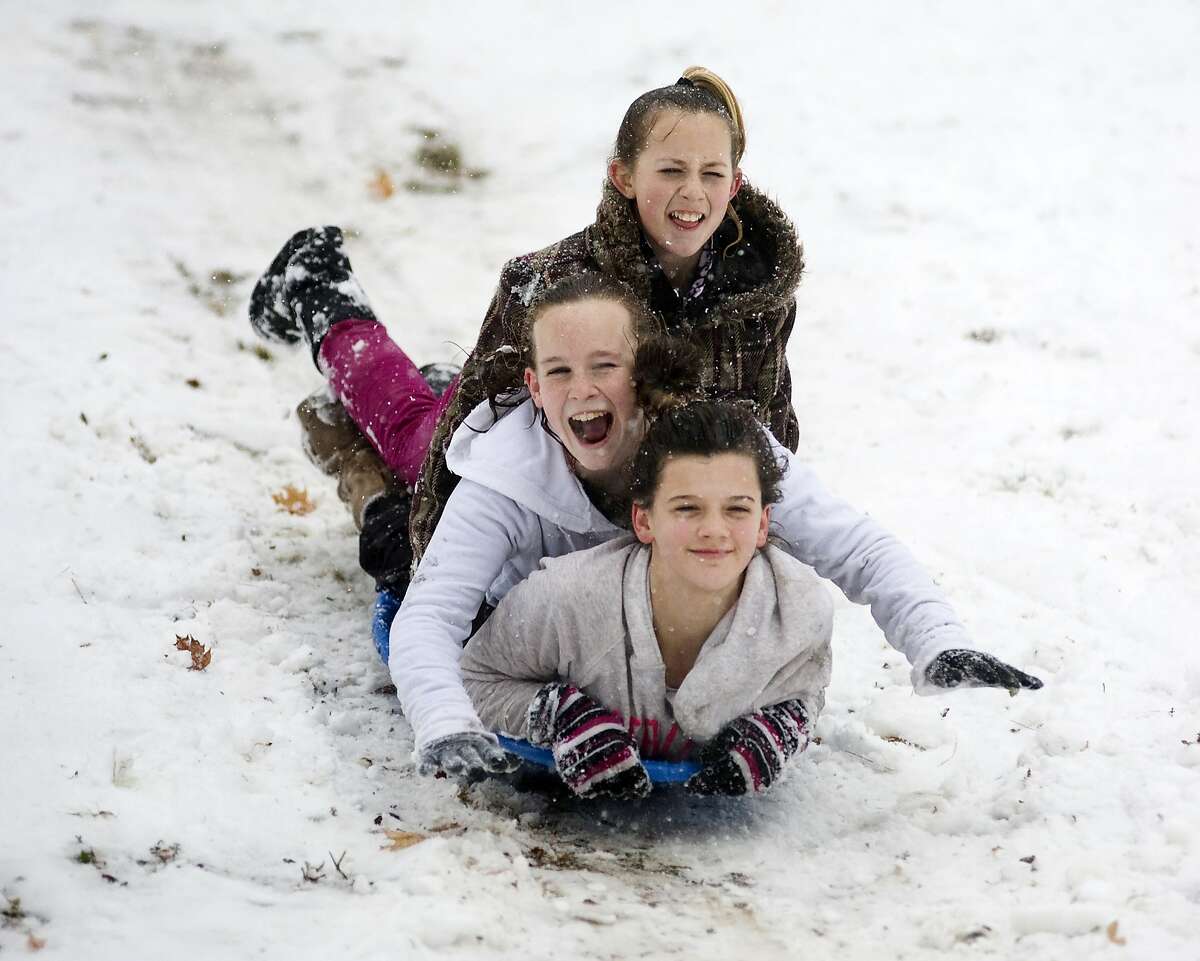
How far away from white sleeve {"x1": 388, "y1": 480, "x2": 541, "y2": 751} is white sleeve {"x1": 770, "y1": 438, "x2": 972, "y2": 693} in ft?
2.03

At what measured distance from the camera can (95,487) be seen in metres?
3.92

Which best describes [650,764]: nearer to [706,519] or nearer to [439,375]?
[706,519]

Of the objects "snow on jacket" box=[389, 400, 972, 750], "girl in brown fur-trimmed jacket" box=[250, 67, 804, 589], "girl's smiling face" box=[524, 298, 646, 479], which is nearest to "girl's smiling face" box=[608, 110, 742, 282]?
"girl in brown fur-trimmed jacket" box=[250, 67, 804, 589]

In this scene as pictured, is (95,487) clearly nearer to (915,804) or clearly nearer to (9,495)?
(9,495)

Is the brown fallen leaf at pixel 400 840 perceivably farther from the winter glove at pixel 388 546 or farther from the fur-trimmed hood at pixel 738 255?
the fur-trimmed hood at pixel 738 255

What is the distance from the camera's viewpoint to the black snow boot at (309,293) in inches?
166

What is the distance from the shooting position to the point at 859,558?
299 cm

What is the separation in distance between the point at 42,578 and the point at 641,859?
1833 mm

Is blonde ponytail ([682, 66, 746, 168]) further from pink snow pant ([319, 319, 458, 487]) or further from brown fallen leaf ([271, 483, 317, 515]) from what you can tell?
brown fallen leaf ([271, 483, 317, 515])

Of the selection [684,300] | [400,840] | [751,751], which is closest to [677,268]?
[684,300]

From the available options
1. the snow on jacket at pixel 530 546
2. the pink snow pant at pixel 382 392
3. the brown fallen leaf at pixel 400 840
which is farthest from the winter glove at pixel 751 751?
the pink snow pant at pixel 382 392

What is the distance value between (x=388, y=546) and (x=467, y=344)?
7.07ft

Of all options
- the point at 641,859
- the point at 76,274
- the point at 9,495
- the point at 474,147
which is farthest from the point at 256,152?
the point at 641,859

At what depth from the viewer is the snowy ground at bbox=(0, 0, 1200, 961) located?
2.28 meters
